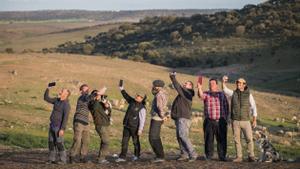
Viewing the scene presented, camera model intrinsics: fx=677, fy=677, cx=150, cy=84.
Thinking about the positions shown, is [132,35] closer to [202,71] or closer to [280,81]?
[202,71]

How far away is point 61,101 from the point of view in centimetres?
1641

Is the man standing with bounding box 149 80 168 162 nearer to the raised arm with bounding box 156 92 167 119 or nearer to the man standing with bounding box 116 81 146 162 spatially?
the raised arm with bounding box 156 92 167 119

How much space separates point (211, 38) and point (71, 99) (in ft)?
213

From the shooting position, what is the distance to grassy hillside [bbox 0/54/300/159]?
87.4ft

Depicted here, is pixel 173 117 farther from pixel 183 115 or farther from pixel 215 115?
pixel 215 115

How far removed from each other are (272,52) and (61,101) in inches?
2548

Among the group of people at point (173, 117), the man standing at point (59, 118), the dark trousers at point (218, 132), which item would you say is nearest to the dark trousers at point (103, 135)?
the group of people at point (173, 117)

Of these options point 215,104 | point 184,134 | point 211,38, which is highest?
point 215,104

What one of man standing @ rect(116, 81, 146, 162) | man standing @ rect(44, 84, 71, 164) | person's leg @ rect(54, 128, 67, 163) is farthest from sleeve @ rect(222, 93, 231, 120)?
person's leg @ rect(54, 128, 67, 163)

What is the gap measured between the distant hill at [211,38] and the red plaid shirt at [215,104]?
6053 cm

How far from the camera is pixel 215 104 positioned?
16.6 meters

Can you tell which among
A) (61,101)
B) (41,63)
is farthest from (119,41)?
(61,101)

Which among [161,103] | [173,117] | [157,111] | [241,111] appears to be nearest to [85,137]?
[157,111]

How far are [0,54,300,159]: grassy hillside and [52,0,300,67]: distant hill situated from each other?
2437 cm
